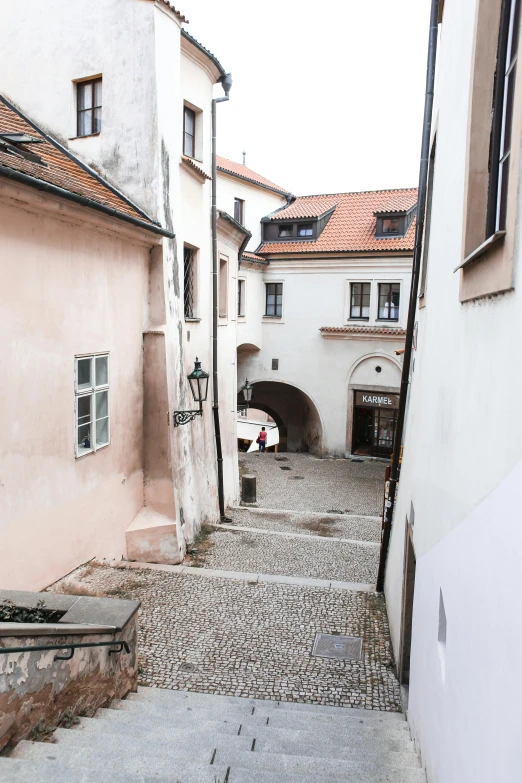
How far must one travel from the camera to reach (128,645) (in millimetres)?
5312

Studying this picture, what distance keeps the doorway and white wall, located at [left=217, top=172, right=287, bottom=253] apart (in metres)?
18.5

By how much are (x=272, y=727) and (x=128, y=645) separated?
1367 mm

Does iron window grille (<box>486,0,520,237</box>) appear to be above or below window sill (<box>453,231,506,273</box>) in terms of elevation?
above

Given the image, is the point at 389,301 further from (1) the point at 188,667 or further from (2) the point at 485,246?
(2) the point at 485,246

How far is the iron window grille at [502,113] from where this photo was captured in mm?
3193

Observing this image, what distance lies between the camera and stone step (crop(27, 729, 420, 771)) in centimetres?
388

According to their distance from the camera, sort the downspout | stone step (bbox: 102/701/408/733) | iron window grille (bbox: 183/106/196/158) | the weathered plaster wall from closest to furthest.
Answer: stone step (bbox: 102/701/408/733), the weathered plaster wall, iron window grille (bbox: 183/106/196/158), the downspout

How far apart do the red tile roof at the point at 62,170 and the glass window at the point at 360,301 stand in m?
15.3

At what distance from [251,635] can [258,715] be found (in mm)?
2013

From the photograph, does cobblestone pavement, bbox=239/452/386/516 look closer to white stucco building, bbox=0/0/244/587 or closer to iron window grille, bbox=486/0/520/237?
white stucco building, bbox=0/0/244/587

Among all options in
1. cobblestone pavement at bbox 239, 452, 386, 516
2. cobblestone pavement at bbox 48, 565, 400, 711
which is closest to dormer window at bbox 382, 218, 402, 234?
cobblestone pavement at bbox 239, 452, 386, 516

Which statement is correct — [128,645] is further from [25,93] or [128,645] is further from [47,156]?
[25,93]

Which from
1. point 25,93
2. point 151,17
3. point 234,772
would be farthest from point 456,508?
point 25,93

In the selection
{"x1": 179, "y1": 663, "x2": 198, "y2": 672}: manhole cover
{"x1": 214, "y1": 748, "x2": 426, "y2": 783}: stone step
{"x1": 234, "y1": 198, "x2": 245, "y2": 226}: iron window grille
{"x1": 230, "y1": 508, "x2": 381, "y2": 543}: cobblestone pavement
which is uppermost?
{"x1": 234, "y1": 198, "x2": 245, "y2": 226}: iron window grille
